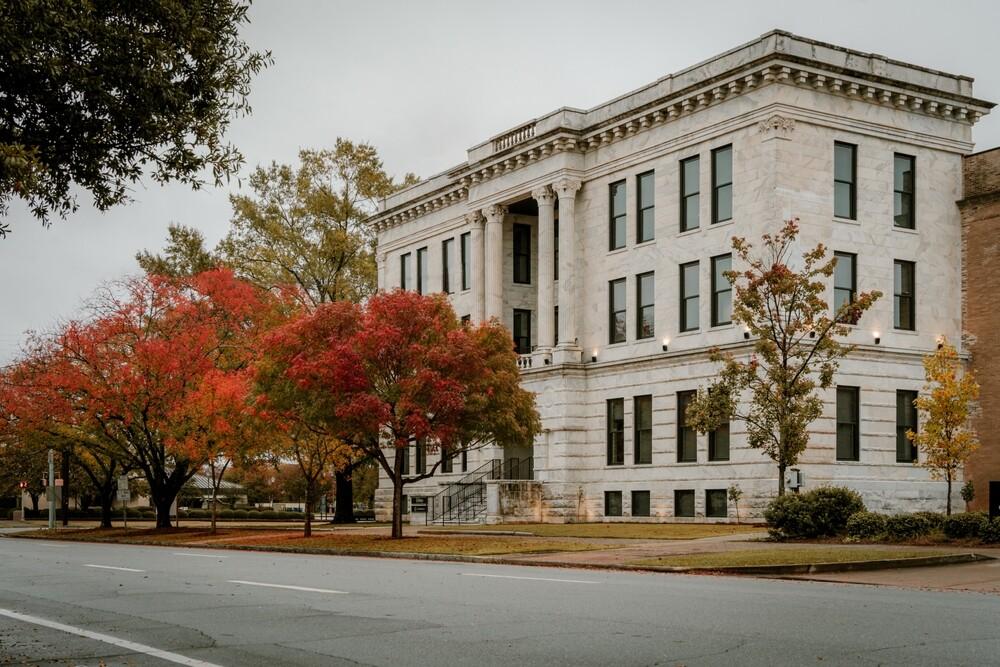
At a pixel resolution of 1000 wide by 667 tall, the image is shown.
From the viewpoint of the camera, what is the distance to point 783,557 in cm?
2128

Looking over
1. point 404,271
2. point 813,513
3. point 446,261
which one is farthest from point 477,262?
point 813,513

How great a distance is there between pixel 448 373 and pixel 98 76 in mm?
20022

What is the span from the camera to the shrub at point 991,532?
24.5 m

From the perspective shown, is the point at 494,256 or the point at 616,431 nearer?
the point at 616,431

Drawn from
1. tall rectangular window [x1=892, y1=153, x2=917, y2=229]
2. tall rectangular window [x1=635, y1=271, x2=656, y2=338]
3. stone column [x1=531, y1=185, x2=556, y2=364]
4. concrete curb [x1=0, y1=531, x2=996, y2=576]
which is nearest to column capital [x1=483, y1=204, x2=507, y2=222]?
stone column [x1=531, y1=185, x2=556, y2=364]

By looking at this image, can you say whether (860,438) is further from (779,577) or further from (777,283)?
(779,577)

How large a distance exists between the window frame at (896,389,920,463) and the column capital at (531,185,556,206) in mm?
16079

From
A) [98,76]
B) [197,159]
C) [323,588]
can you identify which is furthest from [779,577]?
[98,76]

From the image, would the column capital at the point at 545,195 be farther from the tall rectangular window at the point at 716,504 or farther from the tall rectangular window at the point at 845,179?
the tall rectangular window at the point at 716,504

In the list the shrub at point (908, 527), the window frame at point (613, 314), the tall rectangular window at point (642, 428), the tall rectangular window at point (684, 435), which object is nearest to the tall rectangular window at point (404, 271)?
the window frame at point (613, 314)

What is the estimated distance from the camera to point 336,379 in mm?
32031

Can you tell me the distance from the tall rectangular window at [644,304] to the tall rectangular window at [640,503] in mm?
5981

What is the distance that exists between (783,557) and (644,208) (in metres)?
26.2

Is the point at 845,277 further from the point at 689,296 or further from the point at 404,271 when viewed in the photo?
the point at 404,271
